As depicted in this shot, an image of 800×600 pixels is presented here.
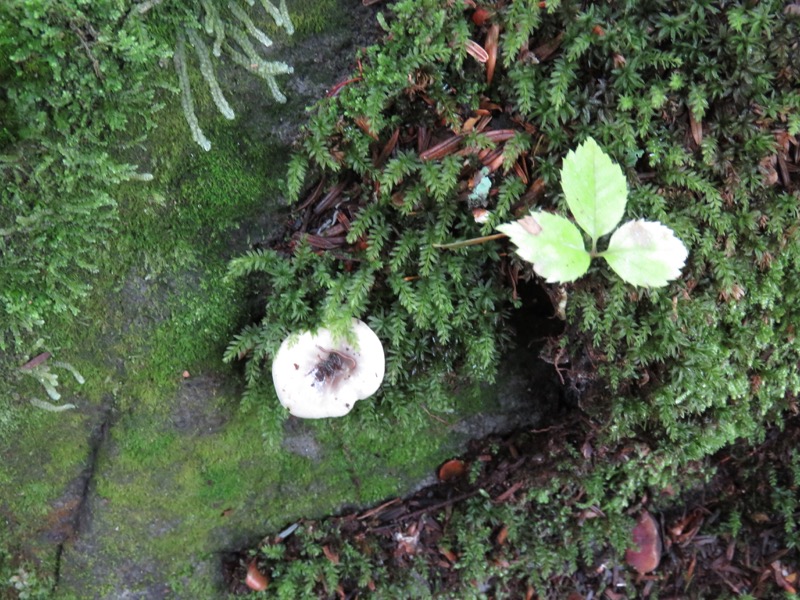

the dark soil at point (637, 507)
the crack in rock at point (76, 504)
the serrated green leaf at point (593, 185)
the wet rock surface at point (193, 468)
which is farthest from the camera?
the dark soil at point (637, 507)

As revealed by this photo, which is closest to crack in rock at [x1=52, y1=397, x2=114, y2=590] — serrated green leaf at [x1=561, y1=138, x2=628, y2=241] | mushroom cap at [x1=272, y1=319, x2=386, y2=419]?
mushroom cap at [x1=272, y1=319, x2=386, y2=419]

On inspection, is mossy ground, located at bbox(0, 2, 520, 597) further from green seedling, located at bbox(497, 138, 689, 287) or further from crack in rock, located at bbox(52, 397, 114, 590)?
green seedling, located at bbox(497, 138, 689, 287)

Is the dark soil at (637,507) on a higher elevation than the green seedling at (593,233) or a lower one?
lower

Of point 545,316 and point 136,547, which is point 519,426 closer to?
point 545,316

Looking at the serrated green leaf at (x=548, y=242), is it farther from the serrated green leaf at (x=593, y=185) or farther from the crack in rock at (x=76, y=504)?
the crack in rock at (x=76, y=504)

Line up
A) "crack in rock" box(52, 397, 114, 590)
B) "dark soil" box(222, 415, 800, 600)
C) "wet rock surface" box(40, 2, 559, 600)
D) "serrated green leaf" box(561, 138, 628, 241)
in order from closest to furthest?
"serrated green leaf" box(561, 138, 628, 241) < "wet rock surface" box(40, 2, 559, 600) < "crack in rock" box(52, 397, 114, 590) < "dark soil" box(222, 415, 800, 600)

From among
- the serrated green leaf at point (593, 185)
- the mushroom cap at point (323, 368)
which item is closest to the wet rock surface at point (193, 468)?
the mushroom cap at point (323, 368)

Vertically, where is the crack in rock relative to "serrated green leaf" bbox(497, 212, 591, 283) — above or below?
below

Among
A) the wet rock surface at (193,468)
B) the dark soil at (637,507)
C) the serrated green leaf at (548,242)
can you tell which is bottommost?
the dark soil at (637,507)

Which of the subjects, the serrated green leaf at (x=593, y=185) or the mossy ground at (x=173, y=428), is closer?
the serrated green leaf at (x=593, y=185)

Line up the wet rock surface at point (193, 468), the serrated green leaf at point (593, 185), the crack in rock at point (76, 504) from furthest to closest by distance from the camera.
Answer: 1. the crack in rock at point (76, 504)
2. the wet rock surface at point (193, 468)
3. the serrated green leaf at point (593, 185)
